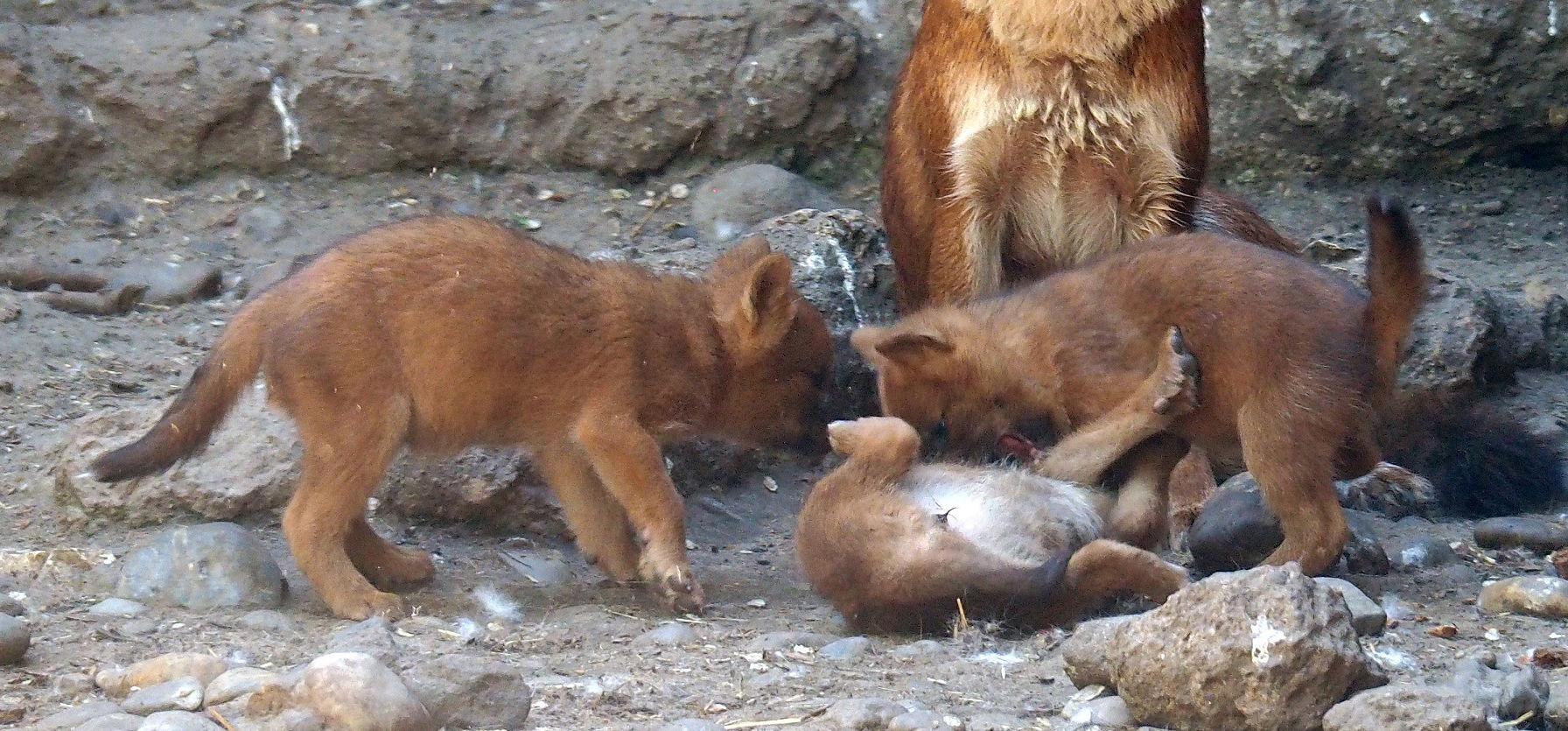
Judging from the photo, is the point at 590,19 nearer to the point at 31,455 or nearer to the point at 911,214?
the point at 911,214

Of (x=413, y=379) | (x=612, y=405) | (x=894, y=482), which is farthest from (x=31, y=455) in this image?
(x=894, y=482)

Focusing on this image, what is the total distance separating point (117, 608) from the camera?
505cm

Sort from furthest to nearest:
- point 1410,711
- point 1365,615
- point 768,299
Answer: point 768,299
point 1365,615
point 1410,711

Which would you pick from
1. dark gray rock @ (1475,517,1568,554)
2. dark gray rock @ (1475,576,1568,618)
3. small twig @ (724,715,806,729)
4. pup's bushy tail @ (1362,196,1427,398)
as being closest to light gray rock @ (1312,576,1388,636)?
Result: dark gray rock @ (1475,576,1568,618)

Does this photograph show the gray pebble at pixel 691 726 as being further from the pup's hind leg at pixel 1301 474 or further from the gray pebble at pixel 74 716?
the pup's hind leg at pixel 1301 474

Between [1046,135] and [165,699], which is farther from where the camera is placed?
[1046,135]

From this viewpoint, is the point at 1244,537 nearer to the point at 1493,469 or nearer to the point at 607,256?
Answer: the point at 1493,469

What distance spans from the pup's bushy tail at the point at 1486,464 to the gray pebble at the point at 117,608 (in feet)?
14.2

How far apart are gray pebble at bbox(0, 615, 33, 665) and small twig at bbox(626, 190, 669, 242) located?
13.9ft

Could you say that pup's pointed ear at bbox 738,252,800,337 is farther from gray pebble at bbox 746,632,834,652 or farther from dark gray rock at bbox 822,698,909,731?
dark gray rock at bbox 822,698,909,731

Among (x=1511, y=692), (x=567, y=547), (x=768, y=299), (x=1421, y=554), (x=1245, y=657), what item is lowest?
(x=567, y=547)

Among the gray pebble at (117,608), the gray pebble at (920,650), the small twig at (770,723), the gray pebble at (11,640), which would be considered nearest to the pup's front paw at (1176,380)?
the gray pebble at (920,650)

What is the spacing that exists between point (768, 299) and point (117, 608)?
6.93 ft

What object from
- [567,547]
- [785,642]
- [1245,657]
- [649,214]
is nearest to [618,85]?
[649,214]
